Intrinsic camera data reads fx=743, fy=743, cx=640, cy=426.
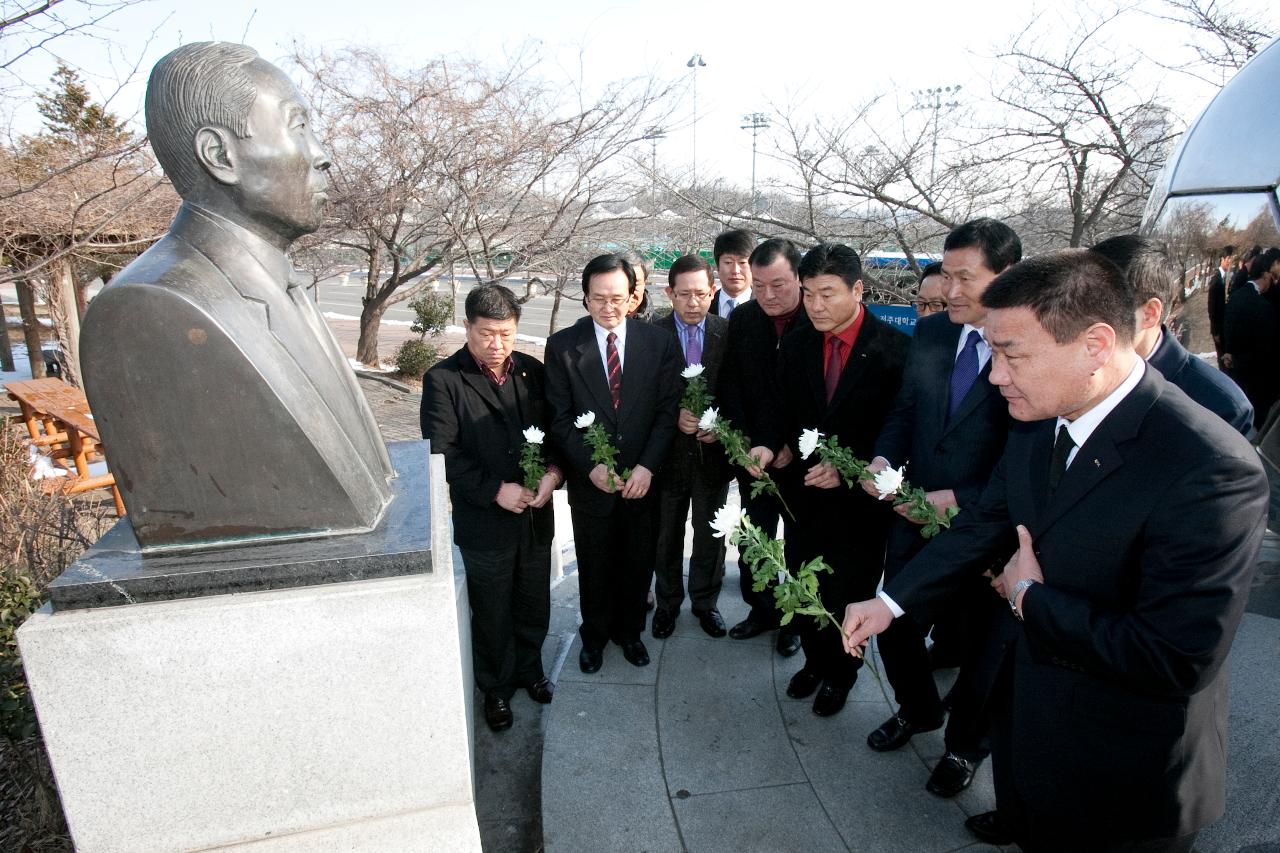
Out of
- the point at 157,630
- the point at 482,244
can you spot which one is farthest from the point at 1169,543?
the point at 482,244

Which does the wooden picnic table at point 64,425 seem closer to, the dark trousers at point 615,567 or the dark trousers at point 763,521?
the dark trousers at point 615,567

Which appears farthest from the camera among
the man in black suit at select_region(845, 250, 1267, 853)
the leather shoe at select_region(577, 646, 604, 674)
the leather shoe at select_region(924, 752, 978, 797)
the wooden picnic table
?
the wooden picnic table

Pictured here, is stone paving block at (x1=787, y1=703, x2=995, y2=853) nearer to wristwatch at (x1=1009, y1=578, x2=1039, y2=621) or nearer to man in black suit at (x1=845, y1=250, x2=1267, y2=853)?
man in black suit at (x1=845, y1=250, x2=1267, y2=853)

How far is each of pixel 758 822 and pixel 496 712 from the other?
128cm

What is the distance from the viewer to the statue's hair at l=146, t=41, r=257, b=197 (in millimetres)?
1823

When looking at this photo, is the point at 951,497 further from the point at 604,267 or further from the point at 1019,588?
the point at 604,267

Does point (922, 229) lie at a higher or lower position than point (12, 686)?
higher

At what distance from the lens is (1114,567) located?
1673 mm

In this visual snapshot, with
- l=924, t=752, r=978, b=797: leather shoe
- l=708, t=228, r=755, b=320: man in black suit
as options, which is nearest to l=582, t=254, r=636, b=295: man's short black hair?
l=708, t=228, r=755, b=320: man in black suit

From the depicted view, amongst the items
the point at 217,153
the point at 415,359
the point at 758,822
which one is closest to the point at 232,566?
the point at 217,153

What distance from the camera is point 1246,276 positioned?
11.1ft

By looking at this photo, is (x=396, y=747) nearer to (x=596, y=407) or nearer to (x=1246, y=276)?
(x=596, y=407)

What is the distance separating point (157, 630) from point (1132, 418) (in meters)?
2.31

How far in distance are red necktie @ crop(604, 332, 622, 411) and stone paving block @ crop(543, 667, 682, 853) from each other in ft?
4.55
